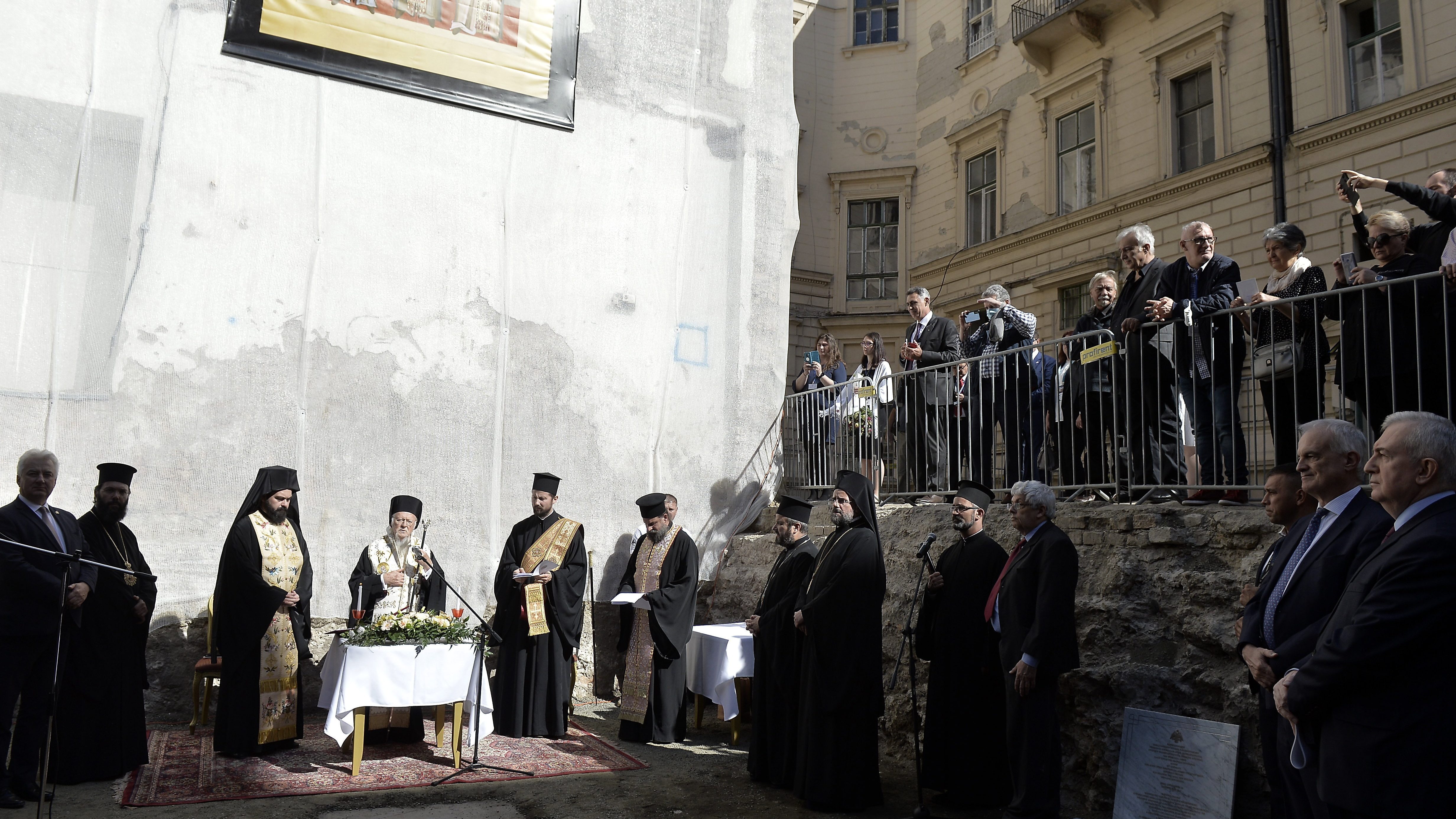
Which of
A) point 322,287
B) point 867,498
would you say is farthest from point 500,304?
point 867,498

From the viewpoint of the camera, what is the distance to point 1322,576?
340cm

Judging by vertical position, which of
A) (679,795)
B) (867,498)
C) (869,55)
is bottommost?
(679,795)

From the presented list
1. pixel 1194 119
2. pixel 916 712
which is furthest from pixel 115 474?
pixel 1194 119

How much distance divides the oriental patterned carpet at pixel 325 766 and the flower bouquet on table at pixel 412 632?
81cm

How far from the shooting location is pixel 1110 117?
55.0 feet

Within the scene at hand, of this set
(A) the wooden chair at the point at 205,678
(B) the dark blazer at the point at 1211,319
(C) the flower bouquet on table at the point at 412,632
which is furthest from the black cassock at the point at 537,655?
(B) the dark blazer at the point at 1211,319

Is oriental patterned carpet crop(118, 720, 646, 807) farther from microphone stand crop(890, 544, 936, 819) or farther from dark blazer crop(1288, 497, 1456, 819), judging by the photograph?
dark blazer crop(1288, 497, 1456, 819)

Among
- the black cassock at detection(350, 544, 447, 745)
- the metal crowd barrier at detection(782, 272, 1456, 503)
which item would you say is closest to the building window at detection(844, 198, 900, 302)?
the metal crowd barrier at detection(782, 272, 1456, 503)

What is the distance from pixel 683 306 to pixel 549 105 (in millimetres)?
2339

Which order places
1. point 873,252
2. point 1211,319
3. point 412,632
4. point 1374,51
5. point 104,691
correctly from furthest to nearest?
point 873,252
point 1374,51
point 412,632
point 104,691
point 1211,319

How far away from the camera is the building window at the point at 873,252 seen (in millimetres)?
21062

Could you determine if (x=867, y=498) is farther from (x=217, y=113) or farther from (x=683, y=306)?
(x=217, y=113)

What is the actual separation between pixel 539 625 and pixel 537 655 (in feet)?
0.81

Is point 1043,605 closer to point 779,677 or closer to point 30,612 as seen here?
point 779,677
